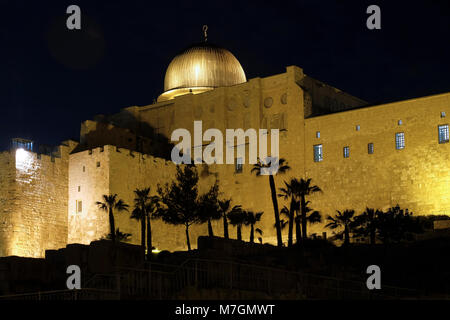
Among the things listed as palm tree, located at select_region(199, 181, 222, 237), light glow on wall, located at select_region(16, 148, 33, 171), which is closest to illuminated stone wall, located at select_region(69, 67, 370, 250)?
palm tree, located at select_region(199, 181, 222, 237)

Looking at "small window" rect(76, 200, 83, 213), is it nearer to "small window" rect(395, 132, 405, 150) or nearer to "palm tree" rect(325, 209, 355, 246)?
"palm tree" rect(325, 209, 355, 246)

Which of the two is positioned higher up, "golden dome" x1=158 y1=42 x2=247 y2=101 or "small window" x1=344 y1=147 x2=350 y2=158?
"golden dome" x1=158 y1=42 x2=247 y2=101

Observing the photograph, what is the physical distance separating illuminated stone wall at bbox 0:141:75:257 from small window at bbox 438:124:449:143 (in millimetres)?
23804

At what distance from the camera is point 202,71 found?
64.3 metres

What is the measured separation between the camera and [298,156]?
179 ft

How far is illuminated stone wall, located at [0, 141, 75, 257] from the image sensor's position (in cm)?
4847

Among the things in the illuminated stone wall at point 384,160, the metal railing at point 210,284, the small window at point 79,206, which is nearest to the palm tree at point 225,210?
the illuminated stone wall at point 384,160

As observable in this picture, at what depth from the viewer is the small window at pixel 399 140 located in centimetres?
5025

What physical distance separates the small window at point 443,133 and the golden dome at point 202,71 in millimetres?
19976

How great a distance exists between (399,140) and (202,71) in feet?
64.4

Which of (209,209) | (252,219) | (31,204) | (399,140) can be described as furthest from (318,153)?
(31,204)

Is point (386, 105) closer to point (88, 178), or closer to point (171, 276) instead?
point (88, 178)

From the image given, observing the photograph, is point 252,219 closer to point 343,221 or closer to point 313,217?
point 313,217
